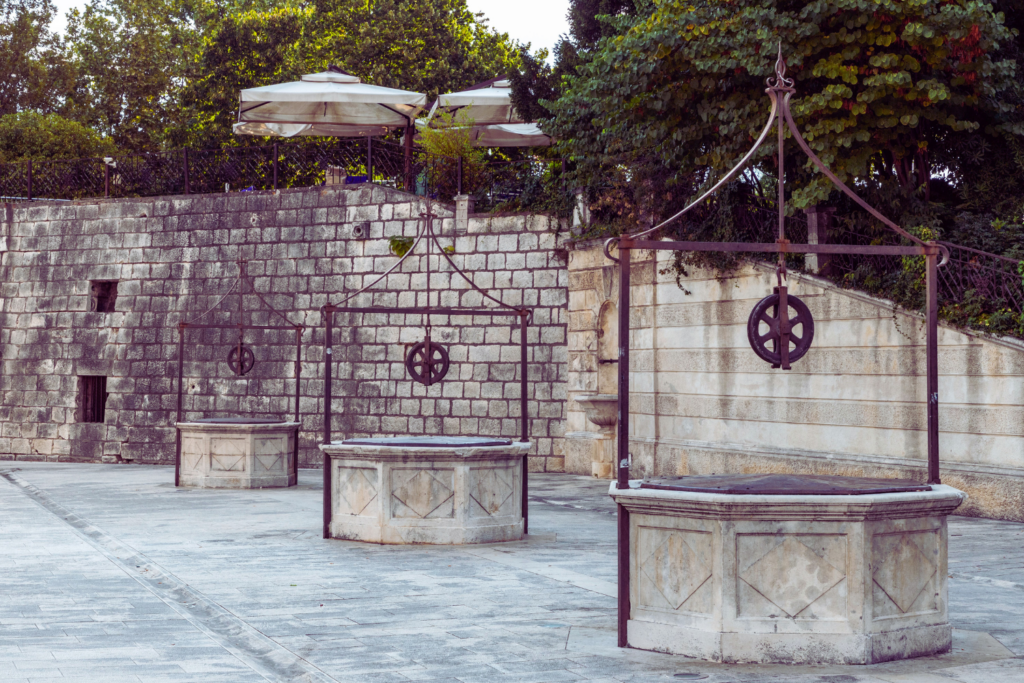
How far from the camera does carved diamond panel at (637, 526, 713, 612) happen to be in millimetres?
5641

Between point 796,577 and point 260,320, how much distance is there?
1510 centimetres

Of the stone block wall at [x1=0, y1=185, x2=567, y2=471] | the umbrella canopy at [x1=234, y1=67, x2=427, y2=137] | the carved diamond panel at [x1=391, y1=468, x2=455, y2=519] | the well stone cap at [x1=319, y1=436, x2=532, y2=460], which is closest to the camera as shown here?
the well stone cap at [x1=319, y1=436, x2=532, y2=460]

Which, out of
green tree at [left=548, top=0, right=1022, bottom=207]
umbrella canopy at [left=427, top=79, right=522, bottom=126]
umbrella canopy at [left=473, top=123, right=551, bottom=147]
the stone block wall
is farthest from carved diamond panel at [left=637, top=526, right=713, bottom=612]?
umbrella canopy at [left=473, top=123, right=551, bottom=147]

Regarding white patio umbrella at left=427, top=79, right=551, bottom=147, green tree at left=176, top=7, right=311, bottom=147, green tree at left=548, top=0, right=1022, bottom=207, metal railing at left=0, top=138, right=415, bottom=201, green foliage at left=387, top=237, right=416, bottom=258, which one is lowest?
green foliage at left=387, top=237, right=416, bottom=258

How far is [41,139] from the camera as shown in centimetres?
2681

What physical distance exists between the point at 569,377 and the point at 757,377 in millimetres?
3873

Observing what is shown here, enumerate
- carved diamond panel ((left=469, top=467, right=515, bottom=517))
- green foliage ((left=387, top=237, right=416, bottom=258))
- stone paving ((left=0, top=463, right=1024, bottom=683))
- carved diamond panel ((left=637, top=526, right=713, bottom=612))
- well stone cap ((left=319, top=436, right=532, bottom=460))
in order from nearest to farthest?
stone paving ((left=0, top=463, right=1024, bottom=683)) < carved diamond panel ((left=637, top=526, right=713, bottom=612)) < well stone cap ((left=319, top=436, right=532, bottom=460)) < carved diamond panel ((left=469, top=467, right=515, bottom=517)) < green foliage ((left=387, top=237, right=416, bottom=258))

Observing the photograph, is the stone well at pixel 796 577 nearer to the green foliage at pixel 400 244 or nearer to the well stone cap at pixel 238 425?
the well stone cap at pixel 238 425

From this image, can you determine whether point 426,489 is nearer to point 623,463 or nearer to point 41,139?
point 623,463

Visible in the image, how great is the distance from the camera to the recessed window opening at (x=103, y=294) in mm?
21062

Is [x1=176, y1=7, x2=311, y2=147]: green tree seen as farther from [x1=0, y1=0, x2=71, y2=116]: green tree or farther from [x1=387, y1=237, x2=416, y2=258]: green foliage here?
[x1=387, y1=237, x2=416, y2=258]: green foliage

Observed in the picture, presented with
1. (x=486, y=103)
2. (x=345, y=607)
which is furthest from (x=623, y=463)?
(x=486, y=103)

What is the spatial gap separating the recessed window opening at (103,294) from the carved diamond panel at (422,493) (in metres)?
13.0

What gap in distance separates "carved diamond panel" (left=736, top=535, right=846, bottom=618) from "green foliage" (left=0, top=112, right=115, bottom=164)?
24.1 meters
